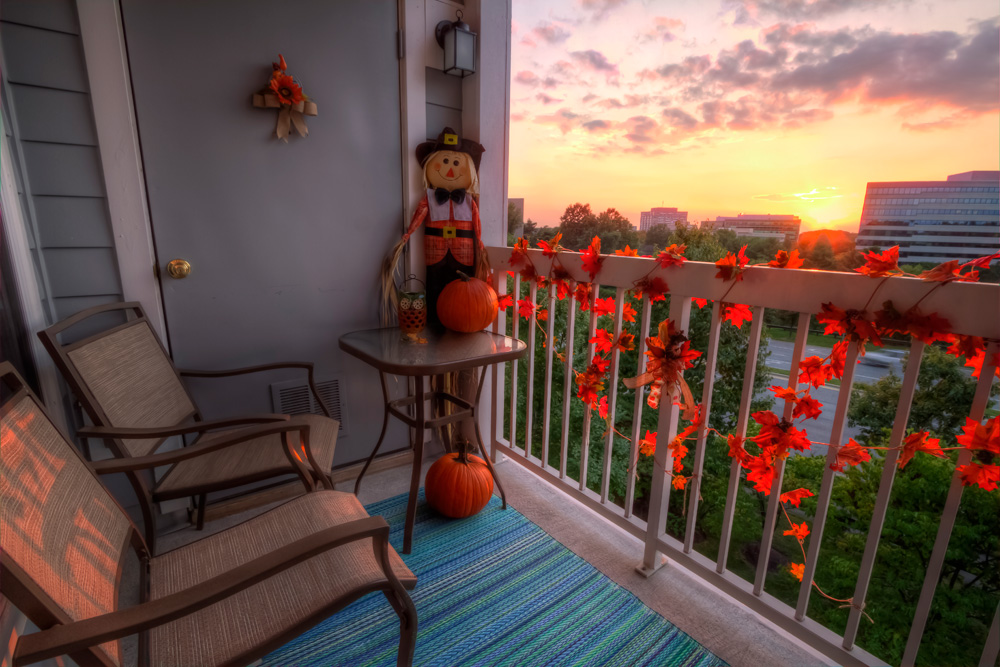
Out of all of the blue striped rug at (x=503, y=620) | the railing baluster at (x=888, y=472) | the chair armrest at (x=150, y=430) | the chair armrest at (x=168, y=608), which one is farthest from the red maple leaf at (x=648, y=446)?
the chair armrest at (x=150, y=430)

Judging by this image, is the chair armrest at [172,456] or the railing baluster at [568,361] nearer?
the chair armrest at [172,456]

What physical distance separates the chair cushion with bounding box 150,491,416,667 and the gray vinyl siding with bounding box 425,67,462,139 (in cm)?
165

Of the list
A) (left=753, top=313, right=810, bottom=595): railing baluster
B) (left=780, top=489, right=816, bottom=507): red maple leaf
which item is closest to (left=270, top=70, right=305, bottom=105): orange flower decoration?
(left=753, top=313, right=810, bottom=595): railing baluster

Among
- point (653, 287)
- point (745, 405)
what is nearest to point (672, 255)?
point (653, 287)

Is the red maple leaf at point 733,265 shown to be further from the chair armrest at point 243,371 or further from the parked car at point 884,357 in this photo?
the chair armrest at point 243,371

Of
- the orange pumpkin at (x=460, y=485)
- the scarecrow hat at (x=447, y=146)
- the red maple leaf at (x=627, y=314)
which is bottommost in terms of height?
the orange pumpkin at (x=460, y=485)

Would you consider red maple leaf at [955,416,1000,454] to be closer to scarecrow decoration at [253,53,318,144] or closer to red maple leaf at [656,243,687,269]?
red maple leaf at [656,243,687,269]

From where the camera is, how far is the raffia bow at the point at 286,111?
64.0 inches

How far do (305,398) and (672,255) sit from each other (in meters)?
1.58

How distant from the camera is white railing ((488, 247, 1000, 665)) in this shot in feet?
3.00

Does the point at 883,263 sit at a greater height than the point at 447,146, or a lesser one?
lesser

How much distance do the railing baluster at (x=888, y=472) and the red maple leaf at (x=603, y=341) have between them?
795 mm

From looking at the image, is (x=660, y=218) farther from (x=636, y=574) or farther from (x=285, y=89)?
(x=285, y=89)

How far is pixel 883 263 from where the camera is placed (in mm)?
956
